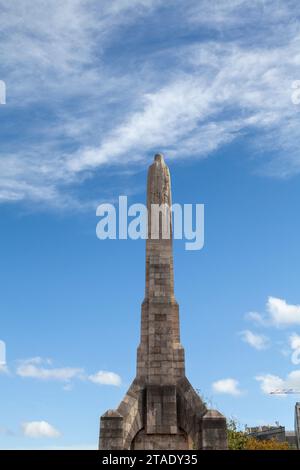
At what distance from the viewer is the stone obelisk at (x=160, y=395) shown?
16625mm

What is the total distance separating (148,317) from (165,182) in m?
6.12

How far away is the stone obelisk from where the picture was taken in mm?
16625

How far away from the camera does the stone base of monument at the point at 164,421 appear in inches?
651

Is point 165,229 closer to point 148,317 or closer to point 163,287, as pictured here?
point 163,287

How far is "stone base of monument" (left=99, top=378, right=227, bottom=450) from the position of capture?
651 inches

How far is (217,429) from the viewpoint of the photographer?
1662cm

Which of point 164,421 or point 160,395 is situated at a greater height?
point 160,395

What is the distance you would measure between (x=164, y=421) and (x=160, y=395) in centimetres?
90

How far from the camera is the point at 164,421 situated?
17797mm

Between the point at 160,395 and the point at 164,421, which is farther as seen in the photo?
the point at 160,395
